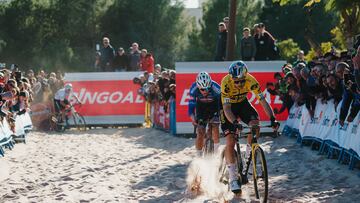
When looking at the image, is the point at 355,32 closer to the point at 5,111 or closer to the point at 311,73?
the point at 311,73

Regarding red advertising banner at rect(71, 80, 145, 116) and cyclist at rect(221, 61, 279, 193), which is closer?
cyclist at rect(221, 61, 279, 193)

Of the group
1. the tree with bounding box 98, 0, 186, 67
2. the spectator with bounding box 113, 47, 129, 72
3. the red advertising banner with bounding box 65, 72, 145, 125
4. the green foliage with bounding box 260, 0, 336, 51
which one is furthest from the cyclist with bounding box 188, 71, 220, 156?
the green foliage with bounding box 260, 0, 336, 51

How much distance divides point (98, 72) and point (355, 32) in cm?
927

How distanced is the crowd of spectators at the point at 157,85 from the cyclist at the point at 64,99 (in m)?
2.34

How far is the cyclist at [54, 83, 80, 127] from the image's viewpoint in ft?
80.9

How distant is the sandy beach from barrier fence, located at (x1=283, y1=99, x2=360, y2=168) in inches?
11.3

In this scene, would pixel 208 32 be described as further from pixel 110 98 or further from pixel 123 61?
pixel 110 98

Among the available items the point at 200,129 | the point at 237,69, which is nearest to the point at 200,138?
the point at 200,129

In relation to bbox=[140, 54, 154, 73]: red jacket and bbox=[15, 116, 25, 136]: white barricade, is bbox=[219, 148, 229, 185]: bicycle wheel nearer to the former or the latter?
bbox=[15, 116, 25, 136]: white barricade

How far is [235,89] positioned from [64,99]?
1572 centimetres

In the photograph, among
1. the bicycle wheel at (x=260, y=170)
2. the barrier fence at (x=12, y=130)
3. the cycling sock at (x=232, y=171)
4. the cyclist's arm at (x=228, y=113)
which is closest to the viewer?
the bicycle wheel at (x=260, y=170)

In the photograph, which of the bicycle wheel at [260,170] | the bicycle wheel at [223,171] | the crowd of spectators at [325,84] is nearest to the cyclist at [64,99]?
the crowd of spectators at [325,84]

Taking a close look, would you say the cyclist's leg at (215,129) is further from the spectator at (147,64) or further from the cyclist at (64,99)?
the spectator at (147,64)

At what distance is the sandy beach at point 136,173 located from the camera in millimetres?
10250
